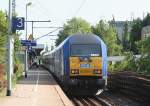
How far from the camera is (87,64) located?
29.3m

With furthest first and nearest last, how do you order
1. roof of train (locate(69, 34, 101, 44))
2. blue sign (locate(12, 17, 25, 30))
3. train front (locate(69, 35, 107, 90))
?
1. roof of train (locate(69, 34, 101, 44))
2. train front (locate(69, 35, 107, 90))
3. blue sign (locate(12, 17, 25, 30))

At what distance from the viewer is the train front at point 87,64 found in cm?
2903

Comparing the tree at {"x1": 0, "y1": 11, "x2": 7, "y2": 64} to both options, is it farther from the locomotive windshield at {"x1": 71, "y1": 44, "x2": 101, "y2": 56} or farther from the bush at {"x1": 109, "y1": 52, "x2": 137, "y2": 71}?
the bush at {"x1": 109, "y1": 52, "x2": 137, "y2": 71}

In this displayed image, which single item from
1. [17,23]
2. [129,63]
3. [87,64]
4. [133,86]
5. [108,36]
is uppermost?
[108,36]

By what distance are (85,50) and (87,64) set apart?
0.89 metres

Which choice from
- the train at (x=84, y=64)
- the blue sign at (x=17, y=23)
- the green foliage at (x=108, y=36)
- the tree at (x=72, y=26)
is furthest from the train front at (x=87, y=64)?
the tree at (x=72, y=26)

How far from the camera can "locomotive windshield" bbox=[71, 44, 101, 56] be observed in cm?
2956

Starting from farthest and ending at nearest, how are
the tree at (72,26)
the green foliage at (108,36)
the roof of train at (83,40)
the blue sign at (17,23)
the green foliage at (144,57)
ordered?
the tree at (72,26) → the green foliage at (108,36) → the green foliage at (144,57) → the roof of train at (83,40) → the blue sign at (17,23)

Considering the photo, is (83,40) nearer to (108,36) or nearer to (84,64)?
(84,64)

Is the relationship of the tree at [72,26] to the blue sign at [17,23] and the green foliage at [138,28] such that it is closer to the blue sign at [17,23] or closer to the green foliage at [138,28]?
the green foliage at [138,28]

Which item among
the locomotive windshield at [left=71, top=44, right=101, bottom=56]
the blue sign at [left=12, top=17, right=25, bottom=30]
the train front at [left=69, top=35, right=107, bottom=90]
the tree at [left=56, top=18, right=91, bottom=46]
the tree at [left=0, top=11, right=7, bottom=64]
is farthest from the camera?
the tree at [left=56, top=18, right=91, bottom=46]

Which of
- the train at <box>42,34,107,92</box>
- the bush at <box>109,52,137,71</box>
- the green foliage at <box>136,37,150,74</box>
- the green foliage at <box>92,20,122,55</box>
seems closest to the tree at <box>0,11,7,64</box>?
the train at <box>42,34,107,92</box>

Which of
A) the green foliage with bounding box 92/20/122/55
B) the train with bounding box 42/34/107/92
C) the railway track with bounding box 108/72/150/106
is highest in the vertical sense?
the green foliage with bounding box 92/20/122/55

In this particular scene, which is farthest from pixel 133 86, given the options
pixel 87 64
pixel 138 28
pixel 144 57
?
pixel 138 28
